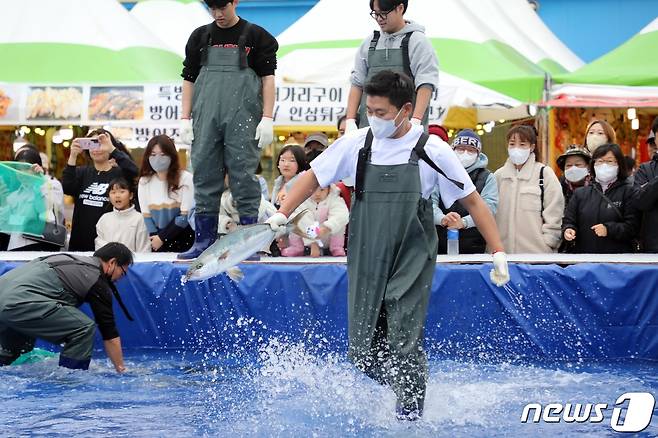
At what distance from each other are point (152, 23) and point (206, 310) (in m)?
12.4

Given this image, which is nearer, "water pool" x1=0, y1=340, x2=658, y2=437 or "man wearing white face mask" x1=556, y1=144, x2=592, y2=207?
"water pool" x1=0, y1=340, x2=658, y2=437

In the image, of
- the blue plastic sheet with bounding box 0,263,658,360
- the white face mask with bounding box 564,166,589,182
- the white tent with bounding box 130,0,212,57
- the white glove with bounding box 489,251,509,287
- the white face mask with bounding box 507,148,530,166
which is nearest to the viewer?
the white glove with bounding box 489,251,509,287

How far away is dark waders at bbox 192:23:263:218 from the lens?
757 centimetres

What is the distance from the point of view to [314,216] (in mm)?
8703

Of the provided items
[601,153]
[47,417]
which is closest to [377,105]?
[47,417]

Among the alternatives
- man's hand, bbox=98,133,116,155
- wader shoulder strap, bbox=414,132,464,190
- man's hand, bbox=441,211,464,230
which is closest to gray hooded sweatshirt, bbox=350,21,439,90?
man's hand, bbox=441,211,464,230

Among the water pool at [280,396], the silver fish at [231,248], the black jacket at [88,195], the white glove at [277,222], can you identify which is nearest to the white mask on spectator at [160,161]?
the black jacket at [88,195]

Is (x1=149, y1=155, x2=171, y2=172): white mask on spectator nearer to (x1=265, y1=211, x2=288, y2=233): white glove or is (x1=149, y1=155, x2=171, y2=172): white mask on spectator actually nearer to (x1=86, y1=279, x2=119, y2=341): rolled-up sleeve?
(x1=86, y1=279, x2=119, y2=341): rolled-up sleeve

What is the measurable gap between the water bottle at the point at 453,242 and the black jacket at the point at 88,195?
2943 mm

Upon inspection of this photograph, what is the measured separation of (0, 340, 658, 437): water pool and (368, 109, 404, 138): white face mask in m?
1.52

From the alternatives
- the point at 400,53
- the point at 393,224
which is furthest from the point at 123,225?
the point at 393,224

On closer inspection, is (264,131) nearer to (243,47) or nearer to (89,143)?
(243,47)

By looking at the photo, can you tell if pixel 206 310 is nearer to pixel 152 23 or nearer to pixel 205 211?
pixel 205 211

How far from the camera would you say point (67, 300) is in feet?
24.5
